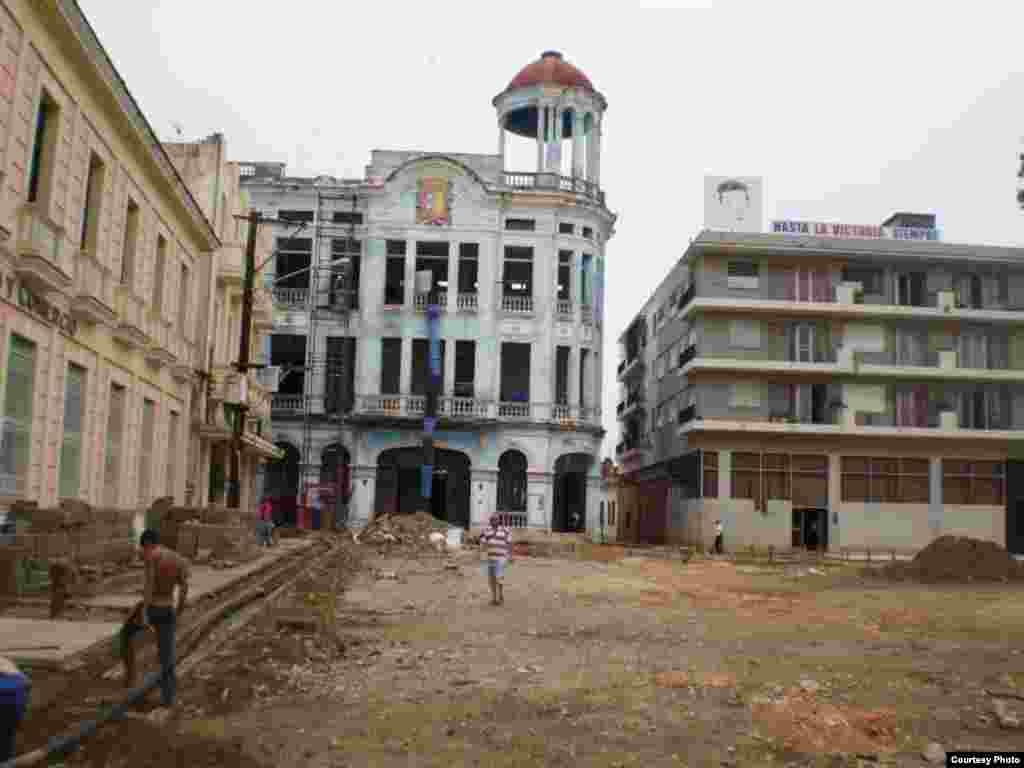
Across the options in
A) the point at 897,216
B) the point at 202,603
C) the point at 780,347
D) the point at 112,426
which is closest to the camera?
the point at 202,603

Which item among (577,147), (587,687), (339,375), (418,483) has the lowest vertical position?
(587,687)

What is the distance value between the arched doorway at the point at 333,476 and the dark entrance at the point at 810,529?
21.0m

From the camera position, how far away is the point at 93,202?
21.1 meters

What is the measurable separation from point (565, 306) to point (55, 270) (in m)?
34.3

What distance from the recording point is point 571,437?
4900cm

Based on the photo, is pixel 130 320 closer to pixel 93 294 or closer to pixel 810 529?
pixel 93 294

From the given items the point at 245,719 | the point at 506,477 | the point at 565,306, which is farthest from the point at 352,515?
the point at 245,719

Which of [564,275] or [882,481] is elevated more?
[564,275]

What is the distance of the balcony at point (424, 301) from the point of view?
50.0 metres

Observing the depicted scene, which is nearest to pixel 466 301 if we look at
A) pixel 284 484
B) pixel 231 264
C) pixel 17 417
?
pixel 284 484

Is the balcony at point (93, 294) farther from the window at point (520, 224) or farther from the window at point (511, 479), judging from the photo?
the window at point (520, 224)

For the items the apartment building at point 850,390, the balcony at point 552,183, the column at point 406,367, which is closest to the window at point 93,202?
the column at point 406,367

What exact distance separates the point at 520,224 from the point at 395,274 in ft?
21.6

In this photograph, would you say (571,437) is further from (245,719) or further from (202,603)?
(245,719)
